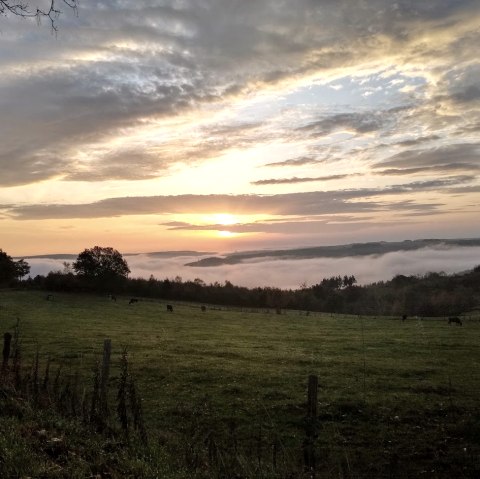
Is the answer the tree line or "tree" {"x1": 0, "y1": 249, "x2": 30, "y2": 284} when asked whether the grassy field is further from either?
"tree" {"x1": 0, "y1": 249, "x2": 30, "y2": 284}

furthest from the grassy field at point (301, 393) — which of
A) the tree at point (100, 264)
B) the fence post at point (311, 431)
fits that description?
the tree at point (100, 264)

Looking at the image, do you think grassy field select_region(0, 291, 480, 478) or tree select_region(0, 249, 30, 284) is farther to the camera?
tree select_region(0, 249, 30, 284)

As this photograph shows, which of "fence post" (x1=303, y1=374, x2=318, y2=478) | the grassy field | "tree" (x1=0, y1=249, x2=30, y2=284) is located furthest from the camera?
"tree" (x1=0, y1=249, x2=30, y2=284)

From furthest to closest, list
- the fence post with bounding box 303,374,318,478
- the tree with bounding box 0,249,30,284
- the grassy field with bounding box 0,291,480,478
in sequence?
1. the tree with bounding box 0,249,30,284
2. the grassy field with bounding box 0,291,480,478
3. the fence post with bounding box 303,374,318,478

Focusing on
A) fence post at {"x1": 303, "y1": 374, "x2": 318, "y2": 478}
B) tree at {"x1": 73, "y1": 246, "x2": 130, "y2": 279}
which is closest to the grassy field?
fence post at {"x1": 303, "y1": 374, "x2": 318, "y2": 478}

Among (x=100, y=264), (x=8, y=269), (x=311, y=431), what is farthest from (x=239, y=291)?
(x=311, y=431)

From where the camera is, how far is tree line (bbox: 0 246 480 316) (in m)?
109

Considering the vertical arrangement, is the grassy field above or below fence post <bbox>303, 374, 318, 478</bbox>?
below

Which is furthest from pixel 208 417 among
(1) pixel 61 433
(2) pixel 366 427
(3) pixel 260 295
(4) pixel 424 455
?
(3) pixel 260 295

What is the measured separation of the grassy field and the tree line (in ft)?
195

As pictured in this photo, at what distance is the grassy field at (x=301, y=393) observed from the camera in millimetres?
14164

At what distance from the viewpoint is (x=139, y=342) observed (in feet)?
134

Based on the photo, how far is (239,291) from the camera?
130m

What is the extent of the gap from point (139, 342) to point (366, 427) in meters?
27.0
